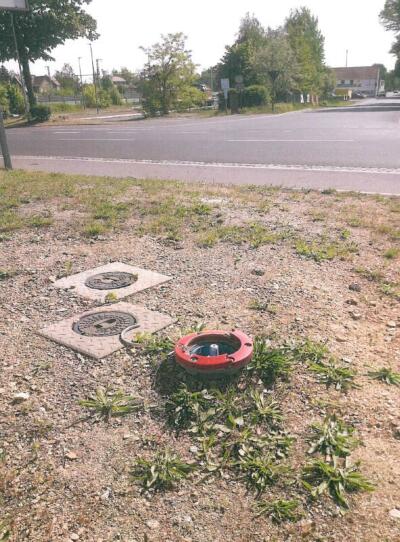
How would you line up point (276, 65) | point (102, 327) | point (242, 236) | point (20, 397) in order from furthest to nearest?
point (276, 65), point (242, 236), point (102, 327), point (20, 397)

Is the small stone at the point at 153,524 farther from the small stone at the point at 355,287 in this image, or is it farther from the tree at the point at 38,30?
the tree at the point at 38,30

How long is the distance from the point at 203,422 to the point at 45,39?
3914 centimetres

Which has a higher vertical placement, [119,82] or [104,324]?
[119,82]

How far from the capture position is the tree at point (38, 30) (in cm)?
3422

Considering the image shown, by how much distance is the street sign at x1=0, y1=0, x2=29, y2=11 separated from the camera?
872cm

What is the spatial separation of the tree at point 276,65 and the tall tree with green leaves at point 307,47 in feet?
15.3

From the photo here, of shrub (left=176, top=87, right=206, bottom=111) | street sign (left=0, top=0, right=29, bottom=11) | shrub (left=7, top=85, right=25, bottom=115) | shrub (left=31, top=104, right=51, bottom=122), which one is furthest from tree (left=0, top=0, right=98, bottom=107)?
street sign (left=0, top=0, right=29, bottom=11)

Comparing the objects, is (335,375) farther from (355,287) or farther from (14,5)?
(14,5)

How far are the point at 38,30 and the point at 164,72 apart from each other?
998 cm

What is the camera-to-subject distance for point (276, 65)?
1991 inches

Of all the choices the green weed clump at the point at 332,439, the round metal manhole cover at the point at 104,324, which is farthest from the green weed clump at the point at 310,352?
the round metal manhole cover at the point at 104,324

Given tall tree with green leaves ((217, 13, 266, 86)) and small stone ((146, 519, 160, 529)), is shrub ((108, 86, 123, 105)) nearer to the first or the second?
tall tree with green leaves ((217, 13, 266, 86))

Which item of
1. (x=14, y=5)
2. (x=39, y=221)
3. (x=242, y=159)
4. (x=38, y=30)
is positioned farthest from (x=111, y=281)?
(x=38, y=30)

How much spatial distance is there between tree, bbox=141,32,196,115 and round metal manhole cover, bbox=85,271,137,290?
36777 millimetres
